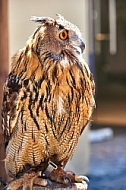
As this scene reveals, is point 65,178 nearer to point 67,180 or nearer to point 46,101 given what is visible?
point 67,180

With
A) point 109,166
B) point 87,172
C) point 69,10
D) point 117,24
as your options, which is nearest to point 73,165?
point 87,172

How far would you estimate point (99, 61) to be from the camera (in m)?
6.39

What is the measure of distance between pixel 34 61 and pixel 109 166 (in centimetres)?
292

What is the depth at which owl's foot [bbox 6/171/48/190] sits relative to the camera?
1419 mm

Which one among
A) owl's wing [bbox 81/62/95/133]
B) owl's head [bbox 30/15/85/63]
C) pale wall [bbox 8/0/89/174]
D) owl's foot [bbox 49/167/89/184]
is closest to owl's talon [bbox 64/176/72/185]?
owl's foot [bbox 49/167/89/184]

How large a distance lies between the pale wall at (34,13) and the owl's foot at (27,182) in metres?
1.67

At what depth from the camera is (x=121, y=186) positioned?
367 cm

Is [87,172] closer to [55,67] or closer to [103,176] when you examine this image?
[103,176]

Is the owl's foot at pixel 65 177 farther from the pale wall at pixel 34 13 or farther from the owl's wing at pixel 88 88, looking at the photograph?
the pale wall at pixel 34 13

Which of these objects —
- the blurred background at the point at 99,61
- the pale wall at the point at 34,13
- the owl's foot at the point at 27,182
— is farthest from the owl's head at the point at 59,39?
the pale wall at the point at 34,13

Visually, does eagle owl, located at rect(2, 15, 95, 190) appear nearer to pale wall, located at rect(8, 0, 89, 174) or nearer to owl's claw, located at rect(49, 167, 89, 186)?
owl's claw, located at rect(49, 167, 89, 186)

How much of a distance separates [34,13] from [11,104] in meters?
1.95

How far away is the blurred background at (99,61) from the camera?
3.24 m

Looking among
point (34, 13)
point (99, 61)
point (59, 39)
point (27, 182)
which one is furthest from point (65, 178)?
point (99, 61)
